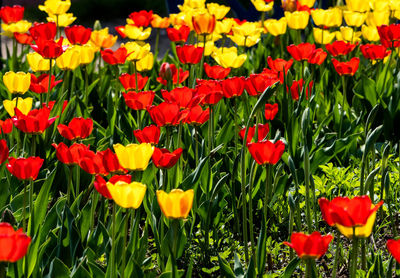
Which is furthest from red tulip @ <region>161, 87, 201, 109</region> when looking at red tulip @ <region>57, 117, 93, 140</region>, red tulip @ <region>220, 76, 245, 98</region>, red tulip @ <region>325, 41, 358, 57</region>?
red tulip @ <region>325, 41, 358, 57</region>

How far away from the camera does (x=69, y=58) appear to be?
2.90 m

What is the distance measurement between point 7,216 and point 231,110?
142cm

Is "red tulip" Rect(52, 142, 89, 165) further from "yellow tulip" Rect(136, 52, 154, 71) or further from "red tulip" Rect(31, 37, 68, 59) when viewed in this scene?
"yellow tulip" Rect(136, 52, 154, 71)

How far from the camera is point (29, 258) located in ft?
6.14

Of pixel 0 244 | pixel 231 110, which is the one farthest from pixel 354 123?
pixel 0 244

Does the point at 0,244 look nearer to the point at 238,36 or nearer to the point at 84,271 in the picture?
the point at 84,271

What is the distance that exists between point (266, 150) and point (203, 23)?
53.3 inches

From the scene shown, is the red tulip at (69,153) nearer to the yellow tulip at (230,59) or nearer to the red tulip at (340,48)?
the yellow tulip at (230,59)

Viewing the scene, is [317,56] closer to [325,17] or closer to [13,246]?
[325,17]

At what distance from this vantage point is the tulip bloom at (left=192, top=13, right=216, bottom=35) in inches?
122

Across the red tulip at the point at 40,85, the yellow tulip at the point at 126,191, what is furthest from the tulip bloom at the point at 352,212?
the red tulip at the point at 40,85

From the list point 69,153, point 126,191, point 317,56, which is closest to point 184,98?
point 69,153

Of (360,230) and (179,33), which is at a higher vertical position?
(179,33)

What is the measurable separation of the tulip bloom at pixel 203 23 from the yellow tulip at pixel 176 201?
5.33 ft
